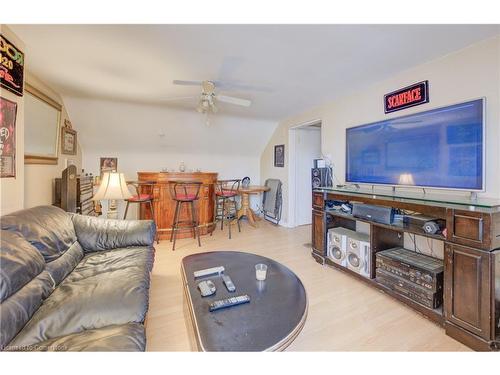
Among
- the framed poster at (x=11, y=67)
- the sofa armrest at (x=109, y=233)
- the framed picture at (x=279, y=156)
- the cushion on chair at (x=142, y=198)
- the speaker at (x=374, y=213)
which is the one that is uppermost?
the framed poster at (x=11, y=67)

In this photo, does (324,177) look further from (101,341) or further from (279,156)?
(101,341)

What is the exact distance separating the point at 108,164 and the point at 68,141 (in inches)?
37.2

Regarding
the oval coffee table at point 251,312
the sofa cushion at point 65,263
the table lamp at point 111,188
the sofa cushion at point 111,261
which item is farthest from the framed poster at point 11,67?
the oval coffee table at point 251,312

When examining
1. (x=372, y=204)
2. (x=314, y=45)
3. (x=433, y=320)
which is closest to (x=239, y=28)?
(x=314, y=45)

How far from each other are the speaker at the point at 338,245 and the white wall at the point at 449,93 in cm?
85

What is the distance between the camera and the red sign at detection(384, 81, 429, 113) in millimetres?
2268

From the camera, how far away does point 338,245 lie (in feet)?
8.81

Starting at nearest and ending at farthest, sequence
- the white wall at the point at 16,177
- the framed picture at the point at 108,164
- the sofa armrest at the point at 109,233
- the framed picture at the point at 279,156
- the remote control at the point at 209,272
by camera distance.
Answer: the remote control at the point at 209,272
the white wall at the point at 16,177
the sofa armrest at the point at 109,233
the framed picture at the point at 108,164
the framed picture at the point at 279,156

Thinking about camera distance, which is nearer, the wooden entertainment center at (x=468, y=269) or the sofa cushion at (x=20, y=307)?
the sofa cushion at (x=20, y=307)

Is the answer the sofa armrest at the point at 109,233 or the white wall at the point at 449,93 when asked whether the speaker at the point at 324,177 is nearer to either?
the white wall at the point at 449,93

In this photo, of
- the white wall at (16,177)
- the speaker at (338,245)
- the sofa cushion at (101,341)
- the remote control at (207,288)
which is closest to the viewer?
the sofa cushion at (101,341)

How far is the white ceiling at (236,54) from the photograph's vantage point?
1.76 m

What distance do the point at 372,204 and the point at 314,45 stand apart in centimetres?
161

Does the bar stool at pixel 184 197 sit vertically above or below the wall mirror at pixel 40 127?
below
